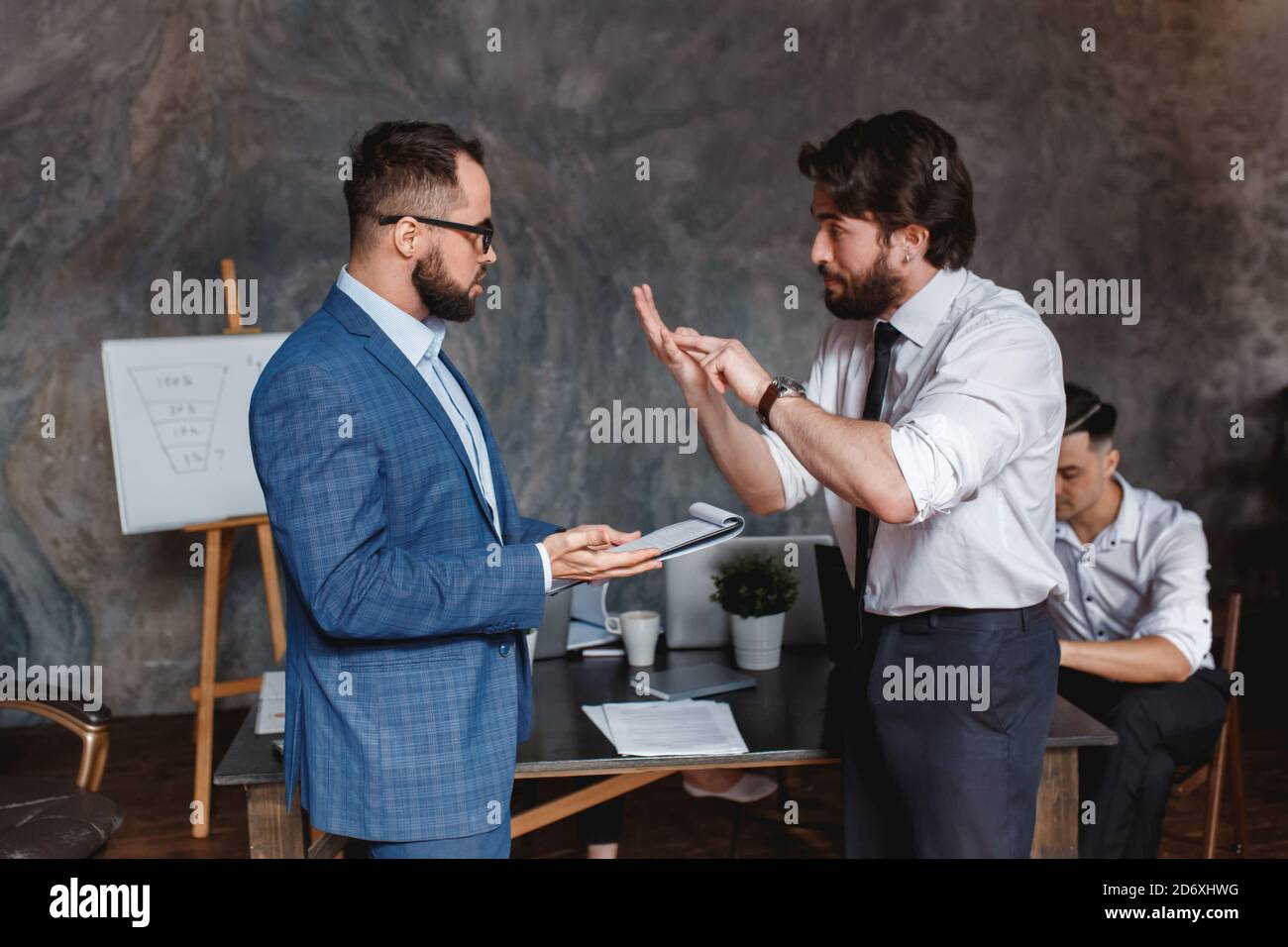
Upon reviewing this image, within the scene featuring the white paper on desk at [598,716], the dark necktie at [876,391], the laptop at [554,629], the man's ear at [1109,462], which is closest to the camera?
the dark necktie at [876,391]

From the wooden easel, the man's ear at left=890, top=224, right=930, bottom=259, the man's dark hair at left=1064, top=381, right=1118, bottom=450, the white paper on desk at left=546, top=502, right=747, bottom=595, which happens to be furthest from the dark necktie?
the wooden easel

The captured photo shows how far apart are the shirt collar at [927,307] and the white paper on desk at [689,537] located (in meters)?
0.49

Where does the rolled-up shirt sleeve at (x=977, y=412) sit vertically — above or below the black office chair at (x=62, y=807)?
above

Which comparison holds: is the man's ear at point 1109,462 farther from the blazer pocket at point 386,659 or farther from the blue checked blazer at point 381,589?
the blazer pocket at point 386,659

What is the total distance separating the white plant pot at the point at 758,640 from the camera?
2854 mm

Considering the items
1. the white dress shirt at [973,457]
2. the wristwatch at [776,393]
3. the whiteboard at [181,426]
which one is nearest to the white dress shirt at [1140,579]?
the white dress shirt at [973,457]

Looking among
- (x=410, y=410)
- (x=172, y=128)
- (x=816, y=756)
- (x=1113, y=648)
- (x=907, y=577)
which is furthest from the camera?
(x=172, y=128)

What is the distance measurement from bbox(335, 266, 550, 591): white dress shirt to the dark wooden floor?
177 cm

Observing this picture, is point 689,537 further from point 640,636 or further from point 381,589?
point 640,636

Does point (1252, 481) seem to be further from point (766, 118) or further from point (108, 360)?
point (108, 360)

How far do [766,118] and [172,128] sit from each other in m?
2.64

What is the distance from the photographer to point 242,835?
156 inches

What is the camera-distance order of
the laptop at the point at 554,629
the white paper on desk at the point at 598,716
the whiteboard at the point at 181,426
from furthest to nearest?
the whiteboard at the point at 181,426
the laptop at the point at 554,629
the white paper on desk at the point at 598,716
